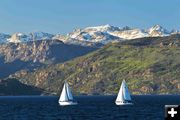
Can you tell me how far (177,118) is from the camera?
38.1ft

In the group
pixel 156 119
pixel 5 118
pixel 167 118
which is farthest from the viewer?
pixel 5 118

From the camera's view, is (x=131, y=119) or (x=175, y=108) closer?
(x=175, y=108)

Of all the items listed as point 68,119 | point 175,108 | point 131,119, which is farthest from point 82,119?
point 175,108

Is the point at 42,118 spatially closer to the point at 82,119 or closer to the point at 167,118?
the point at 82,119

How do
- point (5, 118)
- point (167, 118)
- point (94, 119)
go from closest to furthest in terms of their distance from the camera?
point (167, 118) < point (94, 119) < point (5, 118)

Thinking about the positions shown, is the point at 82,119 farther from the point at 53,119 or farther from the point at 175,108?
the point at 175,108

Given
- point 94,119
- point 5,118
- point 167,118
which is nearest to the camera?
point 167,118

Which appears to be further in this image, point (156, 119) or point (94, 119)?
point (94, 119)

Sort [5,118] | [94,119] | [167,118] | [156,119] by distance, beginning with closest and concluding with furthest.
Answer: [167,118] < [156,119] < [94,119] < [5,118]

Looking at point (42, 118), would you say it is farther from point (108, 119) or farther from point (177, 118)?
point (177, 118)

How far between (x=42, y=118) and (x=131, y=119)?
105ft

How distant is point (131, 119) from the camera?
570ft

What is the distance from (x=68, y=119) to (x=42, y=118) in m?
10.9

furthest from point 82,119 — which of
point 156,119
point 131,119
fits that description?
point 156,119
